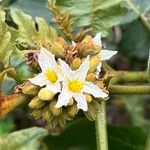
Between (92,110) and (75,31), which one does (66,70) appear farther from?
(75,31)

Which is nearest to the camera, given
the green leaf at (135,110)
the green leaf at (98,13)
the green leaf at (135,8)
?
the green leaf at (98,13)

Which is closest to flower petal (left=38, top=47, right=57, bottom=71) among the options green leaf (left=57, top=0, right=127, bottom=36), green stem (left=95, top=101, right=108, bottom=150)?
green stem (left=95, top=101, right=108, bottom=150)

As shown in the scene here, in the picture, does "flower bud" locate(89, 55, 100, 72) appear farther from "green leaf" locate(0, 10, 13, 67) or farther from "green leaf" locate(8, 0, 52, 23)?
"green leaf" locate(8, 0, 52, 23)

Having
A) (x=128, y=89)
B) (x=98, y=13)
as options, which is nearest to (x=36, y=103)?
(x=128, y=89)

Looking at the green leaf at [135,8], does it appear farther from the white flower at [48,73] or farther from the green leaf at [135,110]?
the green leaf at [135,110]

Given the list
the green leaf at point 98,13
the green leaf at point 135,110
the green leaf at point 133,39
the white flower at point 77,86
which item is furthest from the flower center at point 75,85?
the green leaf at point 135,110

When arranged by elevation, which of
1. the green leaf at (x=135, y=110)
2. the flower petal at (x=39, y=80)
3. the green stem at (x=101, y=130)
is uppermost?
the flower petal at (x=39, y=80)
